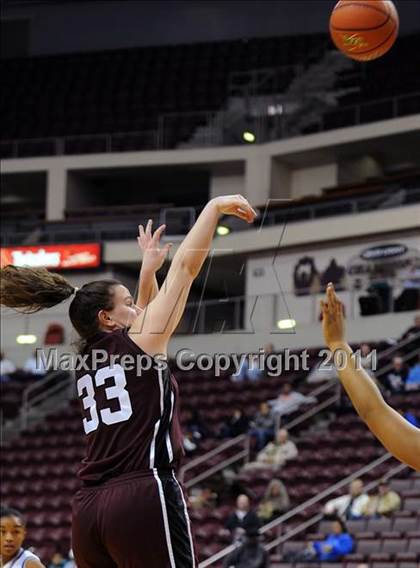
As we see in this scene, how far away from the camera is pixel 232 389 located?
19719mm

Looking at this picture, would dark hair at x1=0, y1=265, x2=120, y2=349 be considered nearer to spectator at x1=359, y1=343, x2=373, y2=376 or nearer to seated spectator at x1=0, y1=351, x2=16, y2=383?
spectator at x1=359, y1=343, x2=373, y2=376

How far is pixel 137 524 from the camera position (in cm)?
416

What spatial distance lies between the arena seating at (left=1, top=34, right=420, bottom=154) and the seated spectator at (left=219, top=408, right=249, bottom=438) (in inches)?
332

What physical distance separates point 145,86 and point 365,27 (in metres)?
22.1

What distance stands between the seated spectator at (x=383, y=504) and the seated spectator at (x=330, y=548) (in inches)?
15.1

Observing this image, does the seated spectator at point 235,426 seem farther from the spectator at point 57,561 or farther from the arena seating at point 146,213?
the arena seating at point 146,213

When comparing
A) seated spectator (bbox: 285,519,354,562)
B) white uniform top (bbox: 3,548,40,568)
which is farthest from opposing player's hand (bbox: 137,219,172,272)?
seated spectator (bbox: 285,519,354,562)

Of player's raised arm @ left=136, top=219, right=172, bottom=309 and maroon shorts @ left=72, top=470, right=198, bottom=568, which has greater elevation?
player's raised arm @ left=136, top=219, right=172, bottom=309

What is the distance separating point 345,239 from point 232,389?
437 cm

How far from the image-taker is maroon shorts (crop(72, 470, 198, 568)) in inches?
164

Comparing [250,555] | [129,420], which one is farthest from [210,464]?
[129,420]

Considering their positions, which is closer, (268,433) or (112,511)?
(112,511)

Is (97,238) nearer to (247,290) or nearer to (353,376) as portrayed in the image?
(247,290)

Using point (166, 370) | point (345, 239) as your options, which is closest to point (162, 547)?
point (166, 370)
